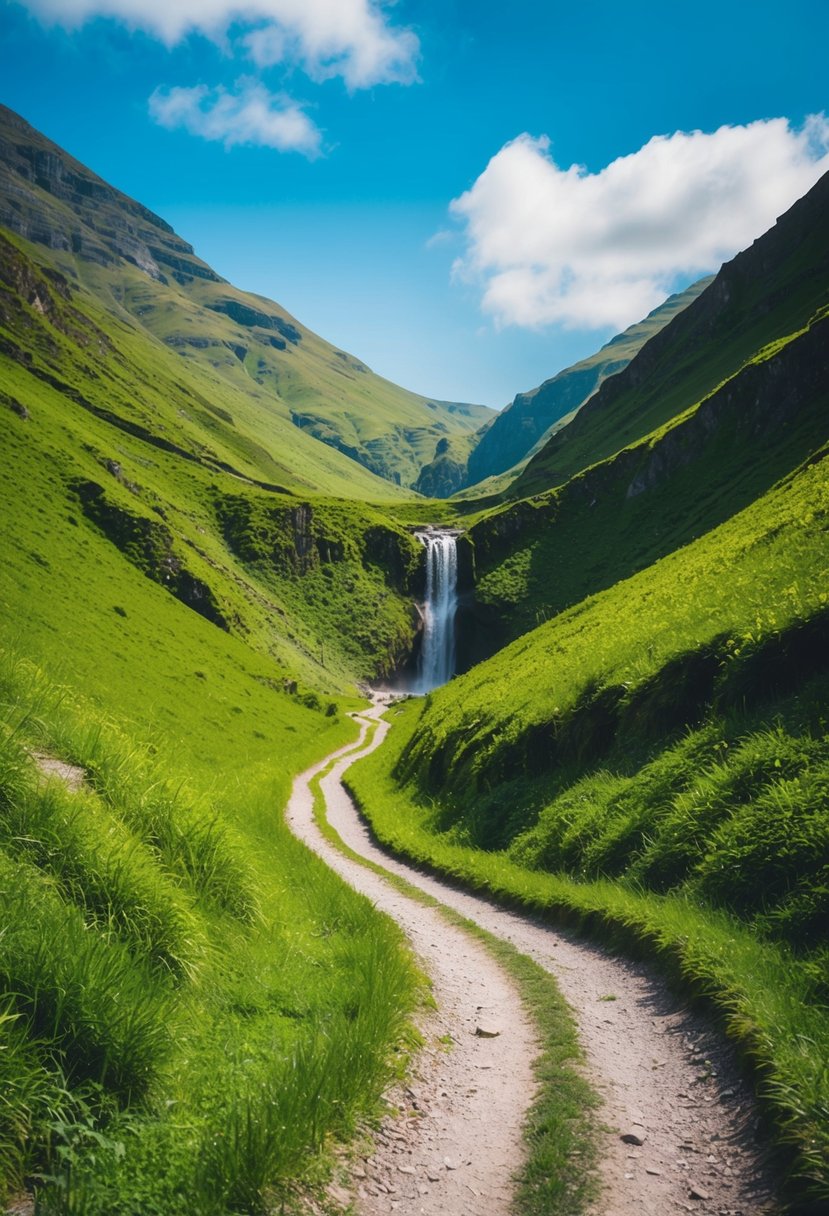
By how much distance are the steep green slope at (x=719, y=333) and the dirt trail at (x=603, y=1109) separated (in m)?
137

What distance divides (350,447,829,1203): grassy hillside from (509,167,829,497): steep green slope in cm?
12241

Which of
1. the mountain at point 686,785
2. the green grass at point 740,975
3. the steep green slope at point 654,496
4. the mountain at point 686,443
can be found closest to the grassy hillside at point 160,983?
the green grass at point 740,975

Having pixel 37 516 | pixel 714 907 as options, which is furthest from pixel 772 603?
pixel 37 516

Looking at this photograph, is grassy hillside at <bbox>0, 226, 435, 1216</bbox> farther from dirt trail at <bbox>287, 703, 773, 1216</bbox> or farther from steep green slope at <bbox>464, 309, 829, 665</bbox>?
steep green slope at <bbox>464, 309, 829, 665</bbox>

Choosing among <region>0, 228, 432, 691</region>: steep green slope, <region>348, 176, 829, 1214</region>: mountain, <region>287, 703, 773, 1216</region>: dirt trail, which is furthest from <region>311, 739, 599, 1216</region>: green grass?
<region>0, 228, 432, 691</region>: steep green slope

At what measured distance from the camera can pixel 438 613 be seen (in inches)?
5586

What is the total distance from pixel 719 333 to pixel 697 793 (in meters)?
169

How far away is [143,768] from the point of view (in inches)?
420

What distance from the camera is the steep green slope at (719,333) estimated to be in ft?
422

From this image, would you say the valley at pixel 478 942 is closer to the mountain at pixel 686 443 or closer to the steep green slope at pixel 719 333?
the mountain at pixel 686 443

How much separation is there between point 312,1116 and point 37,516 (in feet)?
253

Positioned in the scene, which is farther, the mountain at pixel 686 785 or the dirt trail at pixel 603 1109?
the mountain at pixel 686 785

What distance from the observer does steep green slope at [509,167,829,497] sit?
422 ft

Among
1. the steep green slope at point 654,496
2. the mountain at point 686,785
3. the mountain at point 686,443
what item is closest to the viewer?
the mountain at point 686,785
